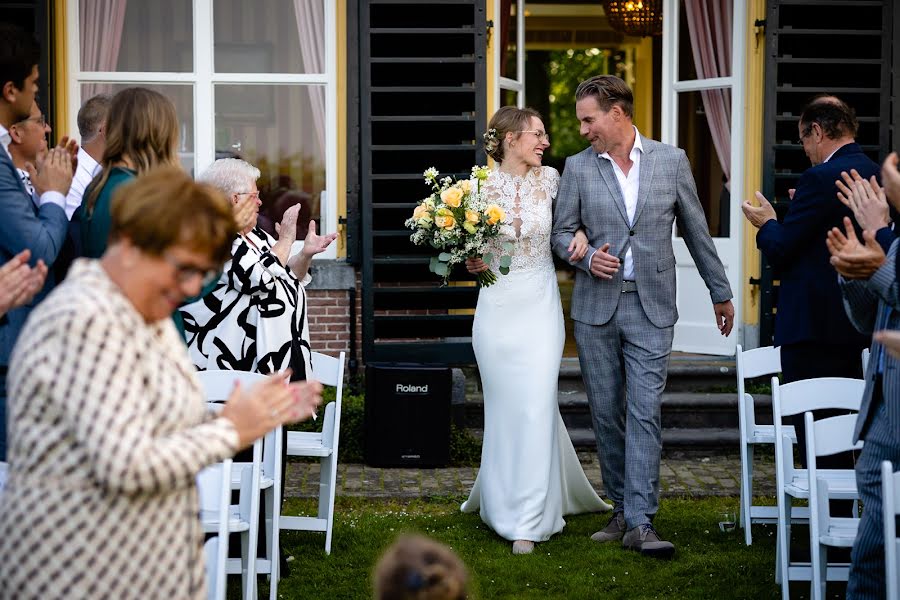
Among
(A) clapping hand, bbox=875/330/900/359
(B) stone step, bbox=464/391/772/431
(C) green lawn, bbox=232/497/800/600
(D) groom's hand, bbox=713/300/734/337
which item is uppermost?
(A) clapping hand, bbox=875/330/900/359

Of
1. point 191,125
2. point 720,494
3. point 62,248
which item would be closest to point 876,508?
point 62,248

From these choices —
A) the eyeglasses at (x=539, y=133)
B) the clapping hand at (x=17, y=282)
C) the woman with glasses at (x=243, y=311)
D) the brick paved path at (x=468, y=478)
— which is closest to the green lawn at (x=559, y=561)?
the brick paved path at (x=468, y=478)

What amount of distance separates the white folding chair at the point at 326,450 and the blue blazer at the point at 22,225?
227 cm

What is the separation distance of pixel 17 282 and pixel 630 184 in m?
3.53

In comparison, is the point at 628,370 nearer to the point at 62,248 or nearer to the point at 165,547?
the point at 62,248

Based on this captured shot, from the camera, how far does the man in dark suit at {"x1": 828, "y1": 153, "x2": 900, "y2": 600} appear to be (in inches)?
149

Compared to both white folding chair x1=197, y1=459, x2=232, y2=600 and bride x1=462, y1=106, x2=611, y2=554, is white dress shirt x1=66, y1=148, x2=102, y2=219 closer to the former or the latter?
white folding chair x1=197, y1=459, x2=232, y2=600

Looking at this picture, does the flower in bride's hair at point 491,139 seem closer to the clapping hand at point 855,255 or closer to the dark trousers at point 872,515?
the clapping hand at point 855,255

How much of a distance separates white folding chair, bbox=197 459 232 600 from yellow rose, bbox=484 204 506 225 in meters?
2.32

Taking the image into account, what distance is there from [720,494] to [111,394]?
222 inches

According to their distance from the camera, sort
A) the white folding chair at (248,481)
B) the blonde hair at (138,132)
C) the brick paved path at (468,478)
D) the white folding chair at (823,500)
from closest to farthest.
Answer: the blonde hair at (138,132), the white folding chair at (823,500), the white folding chair at (248,481), the brick paved path at (468,478)

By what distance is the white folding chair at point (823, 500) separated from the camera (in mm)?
4427

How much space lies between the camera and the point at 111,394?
92.7 inches

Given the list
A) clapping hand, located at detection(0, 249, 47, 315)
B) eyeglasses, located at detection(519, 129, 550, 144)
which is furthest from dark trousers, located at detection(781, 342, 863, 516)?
clapping hand, located at detection(0, 249, 47, 315)
